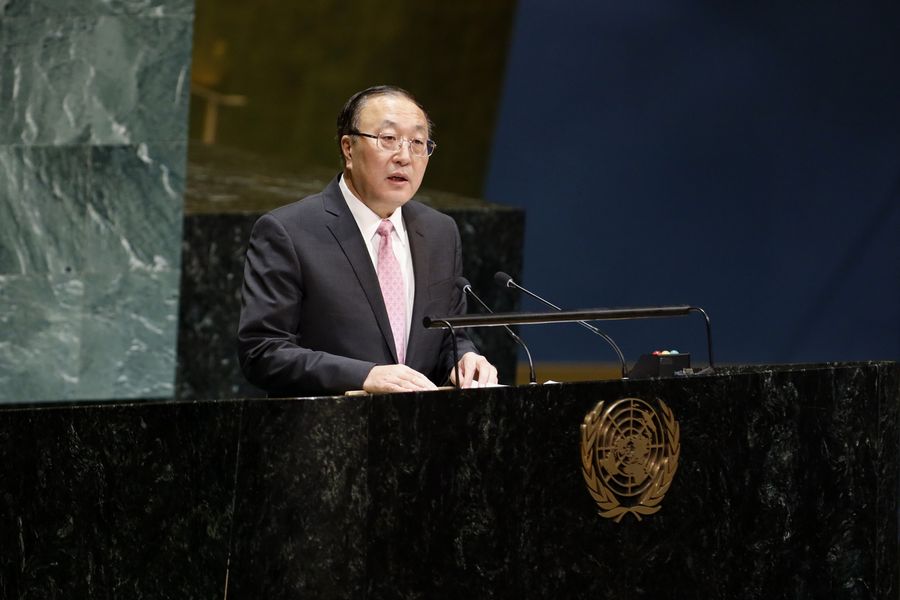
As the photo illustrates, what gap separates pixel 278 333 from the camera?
3.31 metres

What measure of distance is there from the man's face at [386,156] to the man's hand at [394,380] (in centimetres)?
59

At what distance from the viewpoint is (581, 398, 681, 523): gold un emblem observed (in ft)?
9.68

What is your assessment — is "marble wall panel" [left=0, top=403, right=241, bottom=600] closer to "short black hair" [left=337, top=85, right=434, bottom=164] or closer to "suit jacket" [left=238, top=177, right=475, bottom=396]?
"suit jacket" [left=238, top=177, right=475, bottom=396]

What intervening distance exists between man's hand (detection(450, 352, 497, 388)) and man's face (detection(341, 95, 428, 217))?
448 mm

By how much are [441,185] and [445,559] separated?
21.8 ft

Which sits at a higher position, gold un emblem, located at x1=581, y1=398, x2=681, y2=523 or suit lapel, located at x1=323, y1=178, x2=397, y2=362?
suit lapel, located at x1=323, y1=178, x2=397, y2=362

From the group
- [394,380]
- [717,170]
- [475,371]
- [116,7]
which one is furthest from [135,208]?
[717,170]

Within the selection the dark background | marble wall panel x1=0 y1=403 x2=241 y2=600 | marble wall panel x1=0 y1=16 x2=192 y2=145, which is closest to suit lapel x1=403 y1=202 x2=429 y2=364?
marble wall panel x1=0 y1=403 x2=241 y2=600

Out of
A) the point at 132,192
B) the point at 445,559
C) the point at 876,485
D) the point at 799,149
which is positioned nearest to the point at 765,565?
the point at 876,485

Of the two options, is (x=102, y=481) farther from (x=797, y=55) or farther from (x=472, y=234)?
(x=797, y=55)

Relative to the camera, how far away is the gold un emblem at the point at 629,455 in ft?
9.68

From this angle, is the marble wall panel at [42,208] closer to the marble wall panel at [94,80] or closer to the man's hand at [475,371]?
the marble wall panel at [94,80]

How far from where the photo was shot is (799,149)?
835cm

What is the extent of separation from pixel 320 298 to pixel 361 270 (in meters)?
0.12
